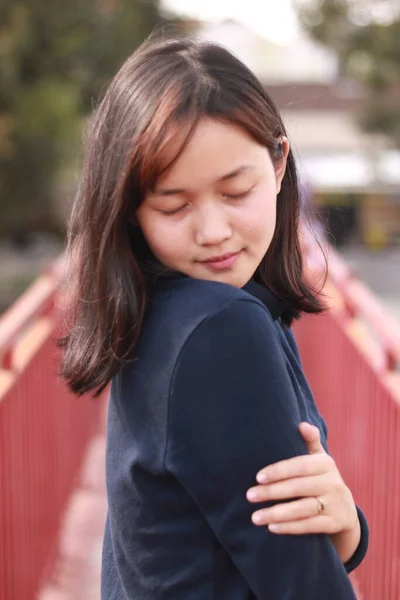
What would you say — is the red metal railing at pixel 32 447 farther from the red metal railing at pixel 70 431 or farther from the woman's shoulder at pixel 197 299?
the woman's shoulder at pixel 197 299

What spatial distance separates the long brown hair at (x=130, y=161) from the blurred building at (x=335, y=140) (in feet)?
86.7

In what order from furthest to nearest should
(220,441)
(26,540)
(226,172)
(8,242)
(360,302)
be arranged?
(8,242)
(360,302)
(26,540)
(226,172)
(220,441)

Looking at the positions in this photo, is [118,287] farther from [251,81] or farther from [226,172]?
[251,81]

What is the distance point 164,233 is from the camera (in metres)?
1.27

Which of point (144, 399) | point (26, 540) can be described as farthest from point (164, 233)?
point (26, 540)

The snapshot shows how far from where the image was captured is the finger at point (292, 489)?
1.14 metres

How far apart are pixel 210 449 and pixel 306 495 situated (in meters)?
0.15

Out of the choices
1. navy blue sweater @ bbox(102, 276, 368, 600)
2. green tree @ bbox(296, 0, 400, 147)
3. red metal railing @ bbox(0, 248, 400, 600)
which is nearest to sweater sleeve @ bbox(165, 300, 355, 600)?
navy blue sweater @ bbox(102, 276, 368, 600)

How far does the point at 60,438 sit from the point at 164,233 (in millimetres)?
3195

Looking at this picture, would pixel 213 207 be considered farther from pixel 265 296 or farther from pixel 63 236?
pixel 63 236

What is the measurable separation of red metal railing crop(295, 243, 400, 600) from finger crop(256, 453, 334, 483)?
3.06 ft

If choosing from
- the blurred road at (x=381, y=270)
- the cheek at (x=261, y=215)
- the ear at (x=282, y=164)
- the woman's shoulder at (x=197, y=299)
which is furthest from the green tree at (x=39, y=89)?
the woman's shoulder at (x=197, y=299)

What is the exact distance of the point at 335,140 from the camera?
3052 cm

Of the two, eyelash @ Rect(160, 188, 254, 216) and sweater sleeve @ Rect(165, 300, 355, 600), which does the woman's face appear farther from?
sweater sleeve @ Rect(165, 300, 355, 600)
